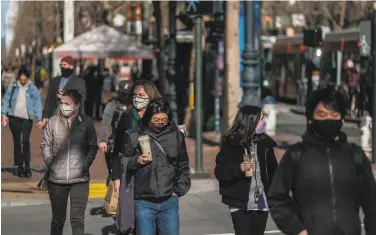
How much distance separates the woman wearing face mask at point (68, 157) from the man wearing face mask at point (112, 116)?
64.6 inches

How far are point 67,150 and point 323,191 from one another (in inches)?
140

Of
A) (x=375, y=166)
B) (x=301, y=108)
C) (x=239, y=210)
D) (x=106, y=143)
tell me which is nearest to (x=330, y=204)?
(x=239, y=210)

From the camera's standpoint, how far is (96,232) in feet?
34.4

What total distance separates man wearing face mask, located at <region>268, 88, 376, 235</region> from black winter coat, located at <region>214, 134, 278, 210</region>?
157 cm

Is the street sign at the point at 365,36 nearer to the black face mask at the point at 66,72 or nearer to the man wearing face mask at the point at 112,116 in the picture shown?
the black face mask at the point at 66,72

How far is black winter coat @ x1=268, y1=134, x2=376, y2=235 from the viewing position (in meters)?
5.01

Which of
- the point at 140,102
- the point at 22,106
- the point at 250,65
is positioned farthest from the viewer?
the point at 250,65

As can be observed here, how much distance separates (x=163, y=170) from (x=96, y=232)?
146 inches

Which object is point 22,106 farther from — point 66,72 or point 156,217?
point 156,217

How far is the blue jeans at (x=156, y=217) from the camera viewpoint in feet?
22.9

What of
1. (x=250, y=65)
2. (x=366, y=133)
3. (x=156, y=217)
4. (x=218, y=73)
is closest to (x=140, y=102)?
(x=156, y=217)

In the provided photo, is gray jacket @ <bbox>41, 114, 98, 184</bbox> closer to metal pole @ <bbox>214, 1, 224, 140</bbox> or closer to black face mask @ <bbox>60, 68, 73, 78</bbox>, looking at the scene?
black face mask @ <bbox>60, 68, 73, 78</bbox>

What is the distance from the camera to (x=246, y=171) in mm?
6711

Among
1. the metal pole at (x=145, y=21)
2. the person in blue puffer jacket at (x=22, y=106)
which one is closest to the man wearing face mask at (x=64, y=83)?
the person in blue puffer jacket at (x=22, y=106)
